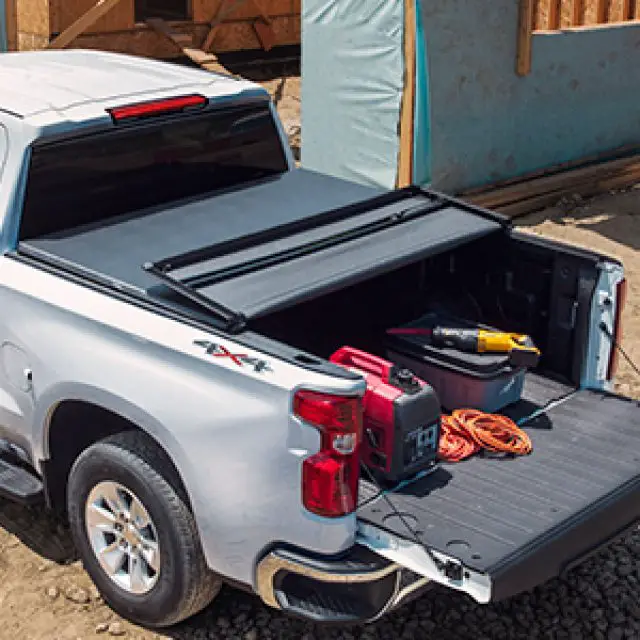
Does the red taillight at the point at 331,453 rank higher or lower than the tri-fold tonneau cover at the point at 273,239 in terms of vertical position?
lower

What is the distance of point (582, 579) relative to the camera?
5.62 m

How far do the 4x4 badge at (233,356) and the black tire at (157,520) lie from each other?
604 mm

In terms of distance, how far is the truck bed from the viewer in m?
4.29

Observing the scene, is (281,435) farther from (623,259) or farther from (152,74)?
(623,259)

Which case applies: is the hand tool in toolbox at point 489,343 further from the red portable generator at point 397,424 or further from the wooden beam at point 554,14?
the wooden beam at point 554,14

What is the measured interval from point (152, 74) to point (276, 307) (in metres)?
2.20

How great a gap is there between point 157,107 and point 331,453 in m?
2.33

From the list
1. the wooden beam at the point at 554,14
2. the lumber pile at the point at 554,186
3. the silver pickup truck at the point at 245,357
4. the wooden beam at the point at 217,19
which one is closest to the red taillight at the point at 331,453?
the silver pickup truck at the point at 245,357

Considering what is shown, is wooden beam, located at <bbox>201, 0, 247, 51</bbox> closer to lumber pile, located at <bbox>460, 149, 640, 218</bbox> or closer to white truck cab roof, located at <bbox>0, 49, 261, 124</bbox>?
lumber pile, located at <bbox>460, 149, 640, 218</bbox>

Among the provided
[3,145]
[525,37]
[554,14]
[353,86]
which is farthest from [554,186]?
[3,145]

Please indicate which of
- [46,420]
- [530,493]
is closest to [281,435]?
[530,493]

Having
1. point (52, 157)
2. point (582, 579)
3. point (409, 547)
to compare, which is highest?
point (52, 157)

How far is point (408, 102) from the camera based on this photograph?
10.4 m

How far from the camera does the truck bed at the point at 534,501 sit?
4.29 m
